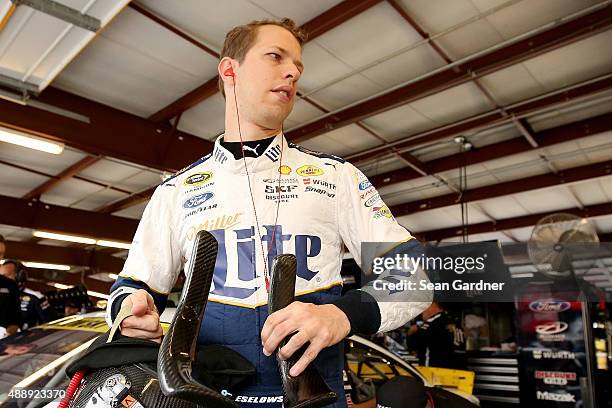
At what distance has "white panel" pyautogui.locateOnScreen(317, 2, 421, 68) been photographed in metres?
4.93

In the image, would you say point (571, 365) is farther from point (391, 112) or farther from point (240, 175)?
point (240, 175)

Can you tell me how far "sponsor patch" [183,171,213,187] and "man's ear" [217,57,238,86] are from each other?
0.77 feet

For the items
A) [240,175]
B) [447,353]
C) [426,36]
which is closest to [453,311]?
[447,353]

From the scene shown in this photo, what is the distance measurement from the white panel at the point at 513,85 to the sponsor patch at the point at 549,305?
2.53 meters

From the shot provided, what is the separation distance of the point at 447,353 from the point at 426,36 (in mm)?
3842

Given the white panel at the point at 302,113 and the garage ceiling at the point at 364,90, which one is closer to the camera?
the garage ceiling at the point at 364,90

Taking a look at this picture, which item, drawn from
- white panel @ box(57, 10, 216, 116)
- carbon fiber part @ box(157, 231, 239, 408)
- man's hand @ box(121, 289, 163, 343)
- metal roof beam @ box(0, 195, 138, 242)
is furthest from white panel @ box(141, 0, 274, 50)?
metal roof beam @ box(0, 195, 138, 242)

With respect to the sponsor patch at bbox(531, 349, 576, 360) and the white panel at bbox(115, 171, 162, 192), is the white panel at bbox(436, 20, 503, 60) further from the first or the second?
the white panel at bbox(115, 171, 162, 192)

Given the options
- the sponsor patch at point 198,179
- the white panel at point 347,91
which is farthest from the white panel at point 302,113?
the sponsor patch at point 198,179

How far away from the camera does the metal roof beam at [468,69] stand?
4848 mm

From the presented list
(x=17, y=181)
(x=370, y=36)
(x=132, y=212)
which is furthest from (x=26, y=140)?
(x=132, y=212)

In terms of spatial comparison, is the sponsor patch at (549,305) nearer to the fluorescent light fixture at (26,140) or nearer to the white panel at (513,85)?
the white panel at (513,85)

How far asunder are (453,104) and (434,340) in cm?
297

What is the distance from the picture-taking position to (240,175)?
1189mm
